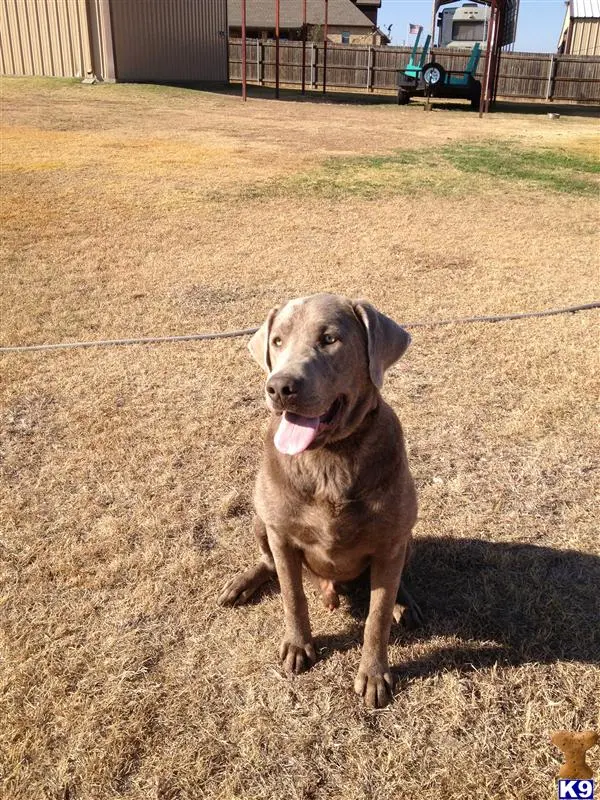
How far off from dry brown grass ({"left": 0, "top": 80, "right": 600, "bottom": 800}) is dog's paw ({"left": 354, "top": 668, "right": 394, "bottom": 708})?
44 mm

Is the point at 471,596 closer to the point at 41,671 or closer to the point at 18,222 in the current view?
the point at 41,671

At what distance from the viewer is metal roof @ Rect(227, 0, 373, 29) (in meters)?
38.9

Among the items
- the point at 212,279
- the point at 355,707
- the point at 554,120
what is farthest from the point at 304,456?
the point at 554,120

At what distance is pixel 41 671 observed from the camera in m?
2.38

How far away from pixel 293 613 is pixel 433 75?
74.4ft

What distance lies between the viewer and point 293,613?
2404 millimetres

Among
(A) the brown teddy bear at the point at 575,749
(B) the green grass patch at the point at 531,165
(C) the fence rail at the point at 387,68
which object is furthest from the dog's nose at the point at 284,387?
(C) the fence rail at the point at 387,68

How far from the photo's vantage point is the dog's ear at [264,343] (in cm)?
235

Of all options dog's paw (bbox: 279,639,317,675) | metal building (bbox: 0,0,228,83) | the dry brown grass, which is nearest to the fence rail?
metal building (bbox: 0,0,228,83)

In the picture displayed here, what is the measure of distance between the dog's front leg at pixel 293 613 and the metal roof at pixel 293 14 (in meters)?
41.7

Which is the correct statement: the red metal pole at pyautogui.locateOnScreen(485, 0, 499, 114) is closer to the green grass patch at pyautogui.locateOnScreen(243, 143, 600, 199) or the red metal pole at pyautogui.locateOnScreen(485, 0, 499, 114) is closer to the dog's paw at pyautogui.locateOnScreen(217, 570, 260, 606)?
the green grass patch at pyautogui.locateOnScreen(243, 143, 600, 199)

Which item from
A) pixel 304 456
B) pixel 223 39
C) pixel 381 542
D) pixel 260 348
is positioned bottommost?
pixel 381 542

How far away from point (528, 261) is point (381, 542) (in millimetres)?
6040

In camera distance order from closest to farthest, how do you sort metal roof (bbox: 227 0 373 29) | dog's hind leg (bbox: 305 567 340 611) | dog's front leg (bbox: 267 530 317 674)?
dog's front leg (bbox: 267 530 317 674) < dog's hind leg (bbox: 305 567 340 611) < metal roof (bbox: 227 0 373 29)
